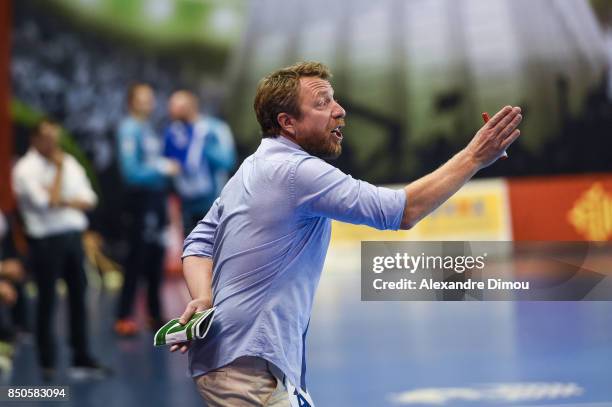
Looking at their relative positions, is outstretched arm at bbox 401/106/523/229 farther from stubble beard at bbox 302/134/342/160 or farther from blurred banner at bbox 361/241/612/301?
blurred banner at bbox 361/241/612/301

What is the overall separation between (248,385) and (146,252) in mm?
4765

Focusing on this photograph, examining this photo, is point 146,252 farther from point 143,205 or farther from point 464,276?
point 464,276

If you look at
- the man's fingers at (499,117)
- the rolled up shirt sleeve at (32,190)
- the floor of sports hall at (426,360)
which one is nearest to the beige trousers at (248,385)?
the man's fingers at (499,117)

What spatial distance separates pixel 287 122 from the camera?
217cm

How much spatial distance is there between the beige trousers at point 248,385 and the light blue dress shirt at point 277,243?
0.03 meters

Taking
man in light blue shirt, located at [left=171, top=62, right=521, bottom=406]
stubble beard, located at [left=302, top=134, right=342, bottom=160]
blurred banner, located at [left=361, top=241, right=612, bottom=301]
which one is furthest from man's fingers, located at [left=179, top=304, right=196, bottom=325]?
blurred banner, located at [left=361, top=241, right=612, bottom=301]

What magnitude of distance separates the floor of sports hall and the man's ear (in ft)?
8.11

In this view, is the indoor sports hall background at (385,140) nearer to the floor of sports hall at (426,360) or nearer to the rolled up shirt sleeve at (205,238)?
the floor of sports hall at (426,360)

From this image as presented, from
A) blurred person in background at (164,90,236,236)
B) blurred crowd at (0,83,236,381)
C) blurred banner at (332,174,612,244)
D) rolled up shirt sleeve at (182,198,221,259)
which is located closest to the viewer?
rolled up shirt sleeve at (182,198,221,259)

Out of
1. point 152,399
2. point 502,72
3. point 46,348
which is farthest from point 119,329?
point 502,72

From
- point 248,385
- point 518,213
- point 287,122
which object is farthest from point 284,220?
point 518,213

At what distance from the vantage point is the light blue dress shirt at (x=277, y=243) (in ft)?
6.63

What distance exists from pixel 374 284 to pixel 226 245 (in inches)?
80.1

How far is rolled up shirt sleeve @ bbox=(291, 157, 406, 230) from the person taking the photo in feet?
6.58
